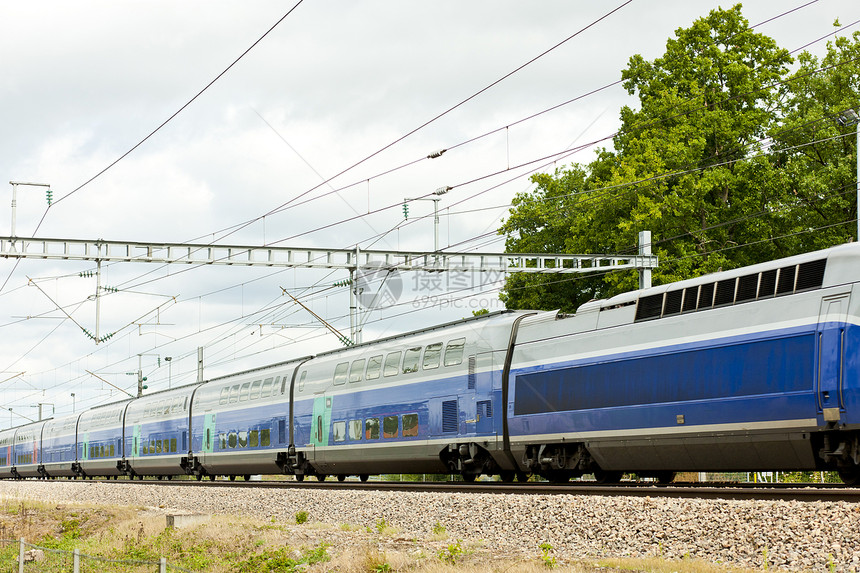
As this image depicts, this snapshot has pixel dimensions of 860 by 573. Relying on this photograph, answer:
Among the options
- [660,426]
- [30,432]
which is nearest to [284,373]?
[660,426]

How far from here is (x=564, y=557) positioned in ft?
40.6

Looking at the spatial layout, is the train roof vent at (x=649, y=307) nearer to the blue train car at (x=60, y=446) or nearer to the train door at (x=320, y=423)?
the train door at (x=320, y=423)

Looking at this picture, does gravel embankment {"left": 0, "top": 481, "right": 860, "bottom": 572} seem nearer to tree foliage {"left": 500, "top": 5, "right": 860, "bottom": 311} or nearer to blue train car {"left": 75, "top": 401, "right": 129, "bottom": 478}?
tree foliage {"left": 500, "top": 5, "right": 860, "bottom": 311}

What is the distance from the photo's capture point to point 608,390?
64.5 ft

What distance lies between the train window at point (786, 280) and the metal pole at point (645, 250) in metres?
18.8

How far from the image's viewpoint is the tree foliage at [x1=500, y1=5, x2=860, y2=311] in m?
36.8

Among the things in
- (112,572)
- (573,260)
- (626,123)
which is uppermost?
(626,123)

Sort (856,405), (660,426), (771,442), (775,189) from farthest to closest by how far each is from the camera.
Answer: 1. (775,189)
2. (660,426)
3. (771,442)
4. (856,405)

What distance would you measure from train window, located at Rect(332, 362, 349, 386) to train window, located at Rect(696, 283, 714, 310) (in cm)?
1414

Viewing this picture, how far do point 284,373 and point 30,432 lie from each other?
145 feet

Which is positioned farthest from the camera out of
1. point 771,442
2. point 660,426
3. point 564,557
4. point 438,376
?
point 438,376

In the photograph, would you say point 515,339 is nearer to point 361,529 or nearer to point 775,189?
point 361,529

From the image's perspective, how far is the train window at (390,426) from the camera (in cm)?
2661

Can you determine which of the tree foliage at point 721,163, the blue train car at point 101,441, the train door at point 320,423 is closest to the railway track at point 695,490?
the train door at point 320,423
